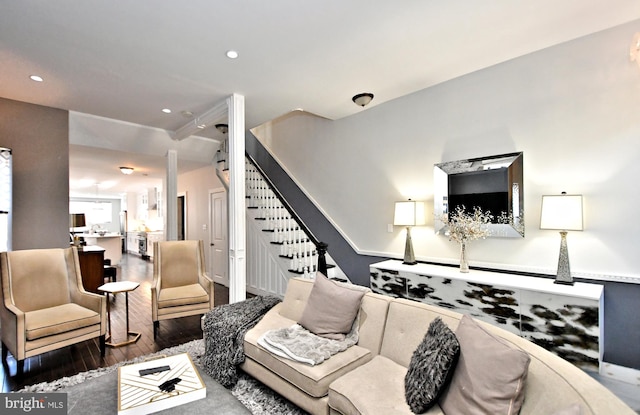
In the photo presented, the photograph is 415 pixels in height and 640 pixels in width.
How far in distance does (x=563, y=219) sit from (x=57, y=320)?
15.2ft

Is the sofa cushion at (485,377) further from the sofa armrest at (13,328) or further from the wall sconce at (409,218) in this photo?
the sofa armrest at (13,328)

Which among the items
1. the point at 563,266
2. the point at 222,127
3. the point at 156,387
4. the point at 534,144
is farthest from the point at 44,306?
the point at 534,144

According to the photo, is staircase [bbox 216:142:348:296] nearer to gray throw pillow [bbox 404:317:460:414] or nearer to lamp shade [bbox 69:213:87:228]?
gray throw pillow [bbox 404:317:460:414]

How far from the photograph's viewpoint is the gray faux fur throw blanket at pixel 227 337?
244cm

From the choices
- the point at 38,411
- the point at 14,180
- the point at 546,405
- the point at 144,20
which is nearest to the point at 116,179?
the point at 14,180

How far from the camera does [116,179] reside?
28.9 ft

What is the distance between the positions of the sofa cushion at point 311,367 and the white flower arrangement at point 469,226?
179 cm

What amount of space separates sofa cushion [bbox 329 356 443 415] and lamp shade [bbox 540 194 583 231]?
195cm

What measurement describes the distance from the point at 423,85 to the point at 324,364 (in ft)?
→ 10.9

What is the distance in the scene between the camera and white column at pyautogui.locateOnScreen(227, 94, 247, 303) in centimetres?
374

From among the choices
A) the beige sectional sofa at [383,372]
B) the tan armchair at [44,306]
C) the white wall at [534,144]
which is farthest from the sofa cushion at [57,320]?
the white wall at [534,144]

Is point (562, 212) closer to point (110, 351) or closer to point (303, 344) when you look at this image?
point (303, 344)

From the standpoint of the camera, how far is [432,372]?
1.49 m

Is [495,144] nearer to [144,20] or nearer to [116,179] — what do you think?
[144,20]
